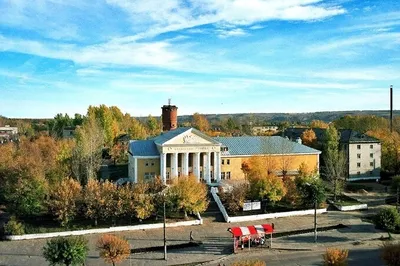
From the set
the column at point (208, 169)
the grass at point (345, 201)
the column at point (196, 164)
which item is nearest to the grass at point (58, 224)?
the column at point (208, 169)

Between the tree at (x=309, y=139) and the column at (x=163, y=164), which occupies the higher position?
the tree at (x=309, y=139)

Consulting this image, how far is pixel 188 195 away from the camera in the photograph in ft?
119

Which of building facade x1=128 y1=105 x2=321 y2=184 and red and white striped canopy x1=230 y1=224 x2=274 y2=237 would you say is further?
building facade x1=128 y1=105 x2=321 y2=184

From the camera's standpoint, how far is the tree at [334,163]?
46134 millimetres

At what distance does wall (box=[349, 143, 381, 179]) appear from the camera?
190 ft

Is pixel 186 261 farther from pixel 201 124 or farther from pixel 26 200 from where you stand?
pixel 201 124

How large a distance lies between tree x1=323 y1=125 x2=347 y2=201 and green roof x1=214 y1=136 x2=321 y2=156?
2.79m

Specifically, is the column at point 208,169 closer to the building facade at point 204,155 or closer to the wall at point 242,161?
the building facade at point 204,155

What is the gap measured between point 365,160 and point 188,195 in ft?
110

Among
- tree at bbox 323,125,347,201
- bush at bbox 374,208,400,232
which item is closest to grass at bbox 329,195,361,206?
tree at bbox 323,125,347,201

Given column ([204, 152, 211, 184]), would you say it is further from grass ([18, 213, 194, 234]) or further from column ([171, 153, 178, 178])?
grass ([18, 213, 194, 234])

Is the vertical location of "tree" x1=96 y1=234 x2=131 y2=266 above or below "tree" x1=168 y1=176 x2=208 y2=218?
below

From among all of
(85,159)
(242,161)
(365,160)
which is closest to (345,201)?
(242,161)

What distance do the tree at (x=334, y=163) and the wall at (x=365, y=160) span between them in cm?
184
